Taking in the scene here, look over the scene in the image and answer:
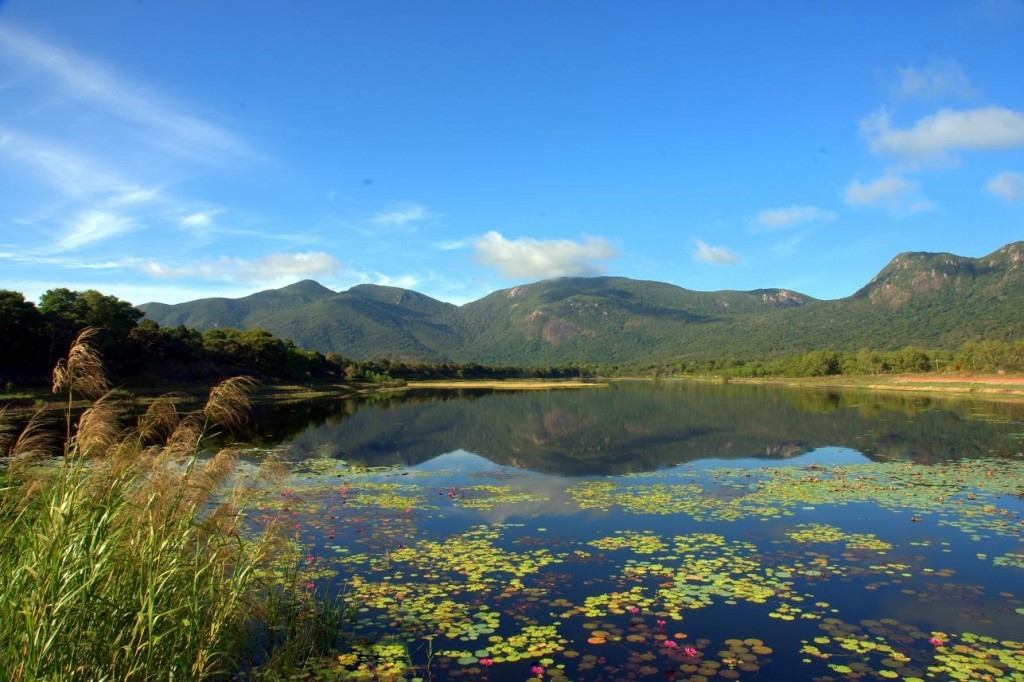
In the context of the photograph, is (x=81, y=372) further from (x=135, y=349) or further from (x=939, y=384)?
(x=939, y=384)

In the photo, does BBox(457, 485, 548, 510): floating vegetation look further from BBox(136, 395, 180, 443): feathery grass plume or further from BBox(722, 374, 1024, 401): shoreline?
BBox(722, 374, 1024, 401): shoreline

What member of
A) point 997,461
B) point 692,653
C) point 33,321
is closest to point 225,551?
point 692,653

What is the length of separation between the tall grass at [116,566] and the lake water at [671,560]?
1.92 meters

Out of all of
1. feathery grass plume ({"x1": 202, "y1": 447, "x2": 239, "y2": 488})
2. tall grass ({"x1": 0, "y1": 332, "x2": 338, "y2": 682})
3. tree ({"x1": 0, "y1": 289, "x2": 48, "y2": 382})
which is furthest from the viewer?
tree ({"x1": 0, "y1": 289, "x2": 48, "y2": 382})

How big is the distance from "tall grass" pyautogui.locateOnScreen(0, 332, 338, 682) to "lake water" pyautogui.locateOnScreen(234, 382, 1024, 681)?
1.92m

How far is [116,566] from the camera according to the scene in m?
6.23

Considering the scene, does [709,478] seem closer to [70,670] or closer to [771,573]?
[771,573]

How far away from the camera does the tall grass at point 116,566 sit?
500cm

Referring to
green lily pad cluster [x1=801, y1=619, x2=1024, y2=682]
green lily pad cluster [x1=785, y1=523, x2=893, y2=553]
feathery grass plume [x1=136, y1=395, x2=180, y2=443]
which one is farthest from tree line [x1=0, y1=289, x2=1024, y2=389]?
green lily pad cluster [x1=801, y1=619, x2=1024, y2=682]

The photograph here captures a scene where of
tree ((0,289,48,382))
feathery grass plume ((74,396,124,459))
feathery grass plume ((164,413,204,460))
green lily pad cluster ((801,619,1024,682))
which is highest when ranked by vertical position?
tree ((0,289,48,382))

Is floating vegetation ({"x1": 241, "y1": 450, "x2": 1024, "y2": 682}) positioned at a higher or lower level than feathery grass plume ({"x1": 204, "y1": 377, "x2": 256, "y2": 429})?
lower

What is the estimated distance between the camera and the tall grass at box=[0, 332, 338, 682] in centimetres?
500

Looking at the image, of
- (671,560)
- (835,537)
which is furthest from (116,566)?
(835,537)

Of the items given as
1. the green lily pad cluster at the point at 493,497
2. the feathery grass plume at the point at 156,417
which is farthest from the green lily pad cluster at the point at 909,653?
the green lily pad cluster at the point at 493,497
